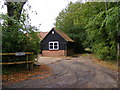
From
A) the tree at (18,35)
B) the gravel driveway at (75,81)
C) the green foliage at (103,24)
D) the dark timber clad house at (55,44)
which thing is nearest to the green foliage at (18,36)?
the tree at (18,35)

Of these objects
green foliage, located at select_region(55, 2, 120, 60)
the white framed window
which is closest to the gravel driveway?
green foliage, located at select_region(55, 2, 120, 60)

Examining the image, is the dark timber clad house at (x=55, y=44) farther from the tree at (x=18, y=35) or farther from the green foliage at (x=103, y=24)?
the tree at (x=18, y=35)

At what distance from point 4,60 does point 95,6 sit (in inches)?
384

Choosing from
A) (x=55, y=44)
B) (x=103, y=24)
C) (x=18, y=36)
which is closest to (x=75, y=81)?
(x=18, y=36)

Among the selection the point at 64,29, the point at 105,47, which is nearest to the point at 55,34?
the point at 64,29

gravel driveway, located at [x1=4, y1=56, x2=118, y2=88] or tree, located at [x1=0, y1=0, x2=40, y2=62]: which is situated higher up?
tree, located at [x1=0, y1=0, x2=40, y2=62]

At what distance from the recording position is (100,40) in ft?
38.8

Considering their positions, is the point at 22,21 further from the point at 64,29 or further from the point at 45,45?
the point at 64,29

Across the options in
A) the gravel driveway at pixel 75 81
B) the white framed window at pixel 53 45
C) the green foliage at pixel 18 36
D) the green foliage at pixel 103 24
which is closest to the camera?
the gravel driveway at pixel 75 81

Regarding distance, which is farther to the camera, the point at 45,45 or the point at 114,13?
the point at 45,45

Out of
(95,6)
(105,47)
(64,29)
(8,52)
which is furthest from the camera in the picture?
(64,29)

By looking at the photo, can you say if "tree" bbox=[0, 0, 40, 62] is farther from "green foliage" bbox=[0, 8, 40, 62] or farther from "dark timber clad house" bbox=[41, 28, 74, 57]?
"dark timber clad house" bbox=[41, 28, 74, 57]

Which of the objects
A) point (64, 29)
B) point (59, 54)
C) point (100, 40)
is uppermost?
point (64, 29)

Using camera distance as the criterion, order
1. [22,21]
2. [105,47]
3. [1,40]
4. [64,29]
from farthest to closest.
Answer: [64,29]
[105,47]
[22,21]
[1,40]
